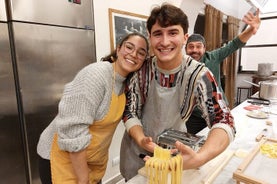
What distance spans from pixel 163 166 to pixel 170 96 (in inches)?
17.2

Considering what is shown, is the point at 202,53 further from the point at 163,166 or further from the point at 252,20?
the point at 163,166

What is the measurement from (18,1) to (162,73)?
41.7 inches

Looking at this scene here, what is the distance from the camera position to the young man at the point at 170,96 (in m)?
0.91

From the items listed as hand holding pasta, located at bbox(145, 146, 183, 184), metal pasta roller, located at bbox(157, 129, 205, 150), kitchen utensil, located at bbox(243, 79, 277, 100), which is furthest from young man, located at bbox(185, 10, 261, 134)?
hand holding pasta, located at bbox(145, 146, 183, 184)

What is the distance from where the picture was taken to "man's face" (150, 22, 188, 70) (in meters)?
0.96

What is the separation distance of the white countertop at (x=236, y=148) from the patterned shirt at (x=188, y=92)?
213mm

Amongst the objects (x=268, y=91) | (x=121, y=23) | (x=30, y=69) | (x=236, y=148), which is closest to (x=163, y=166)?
(x=236, y=148)

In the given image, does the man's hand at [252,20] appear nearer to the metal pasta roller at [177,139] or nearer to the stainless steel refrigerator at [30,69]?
the metal pasta roller at [177,139]

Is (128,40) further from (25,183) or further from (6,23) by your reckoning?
(25,183)

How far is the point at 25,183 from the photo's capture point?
1536 mm

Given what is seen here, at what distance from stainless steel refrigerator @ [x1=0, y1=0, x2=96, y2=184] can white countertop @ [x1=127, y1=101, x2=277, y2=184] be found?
94 cm

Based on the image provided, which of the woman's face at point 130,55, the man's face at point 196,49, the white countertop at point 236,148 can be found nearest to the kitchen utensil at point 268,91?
the white countertop at point 236,148

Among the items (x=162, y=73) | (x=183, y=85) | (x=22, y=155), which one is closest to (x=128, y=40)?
(x=162, y=73)

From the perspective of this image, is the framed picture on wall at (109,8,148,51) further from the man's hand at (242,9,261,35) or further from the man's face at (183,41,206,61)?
the man's hand at (242,9,261,35)
